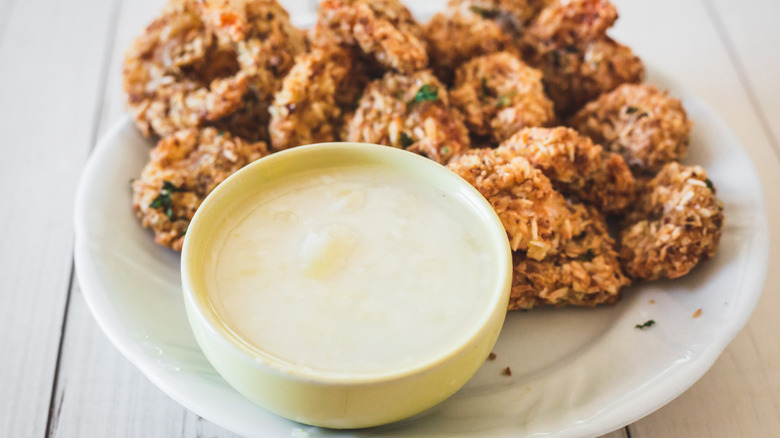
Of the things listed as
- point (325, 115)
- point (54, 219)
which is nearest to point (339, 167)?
point (325, 115)

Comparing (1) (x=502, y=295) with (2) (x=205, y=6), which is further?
(2) (x=205, y=6)

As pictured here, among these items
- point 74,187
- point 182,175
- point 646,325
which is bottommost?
point 74,187

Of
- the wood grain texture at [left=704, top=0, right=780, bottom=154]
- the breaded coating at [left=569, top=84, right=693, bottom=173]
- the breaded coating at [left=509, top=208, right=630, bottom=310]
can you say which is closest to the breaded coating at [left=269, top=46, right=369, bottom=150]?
the breaded coating at [left=509, top=208, right=630, bottom=310]

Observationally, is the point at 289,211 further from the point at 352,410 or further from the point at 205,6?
the point at 205,6

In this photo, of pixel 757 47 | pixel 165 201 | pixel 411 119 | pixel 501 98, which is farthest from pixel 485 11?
pixel 757 47

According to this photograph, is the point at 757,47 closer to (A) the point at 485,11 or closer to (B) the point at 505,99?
(A) the point at 485,11

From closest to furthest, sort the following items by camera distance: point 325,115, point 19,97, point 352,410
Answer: point 352,410
point 325,115
point 19,97
